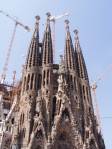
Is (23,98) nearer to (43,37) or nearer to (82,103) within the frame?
(82,103)

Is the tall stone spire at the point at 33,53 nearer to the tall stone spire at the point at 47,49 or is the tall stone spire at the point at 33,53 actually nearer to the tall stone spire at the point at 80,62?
the tall stone spire at the point at 47,49

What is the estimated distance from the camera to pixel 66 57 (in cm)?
5566

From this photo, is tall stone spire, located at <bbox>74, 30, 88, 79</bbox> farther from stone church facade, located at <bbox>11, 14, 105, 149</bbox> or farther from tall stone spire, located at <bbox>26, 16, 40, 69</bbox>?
tall stone spire, located at <bbox>26, 16, 40, 69</bbox>

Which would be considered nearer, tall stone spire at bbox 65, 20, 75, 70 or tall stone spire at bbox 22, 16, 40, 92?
tall stone spire at bbox 22, 16, 40, 92

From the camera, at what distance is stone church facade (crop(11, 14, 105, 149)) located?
141ft

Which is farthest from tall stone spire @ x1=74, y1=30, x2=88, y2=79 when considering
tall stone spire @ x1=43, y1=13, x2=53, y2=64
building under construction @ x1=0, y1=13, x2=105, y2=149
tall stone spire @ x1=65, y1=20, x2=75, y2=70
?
tall stone spire @ x1=43, y1=13, x2=53, y2=64

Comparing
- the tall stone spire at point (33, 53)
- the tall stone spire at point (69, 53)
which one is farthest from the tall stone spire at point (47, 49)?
the tall stone spire at point (69, 53)

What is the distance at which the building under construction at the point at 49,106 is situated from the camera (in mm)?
43188

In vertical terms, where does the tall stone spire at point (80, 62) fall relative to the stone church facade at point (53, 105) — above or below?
above

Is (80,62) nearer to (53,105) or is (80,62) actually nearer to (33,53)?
(33,53)

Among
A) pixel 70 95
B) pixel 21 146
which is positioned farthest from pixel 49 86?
pixel 21 146

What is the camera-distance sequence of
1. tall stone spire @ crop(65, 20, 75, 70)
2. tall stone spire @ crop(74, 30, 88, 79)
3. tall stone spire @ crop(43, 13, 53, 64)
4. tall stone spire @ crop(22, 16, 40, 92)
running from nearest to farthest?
tall stone spire @ crop(22, 16, 40, 92) → tall stone spire @ crop(43, 13, 53, 64) → tall stone spire @ crop(65, 20, 75, 70) → tall stone spire @ crop(74, 30, 88, 79)

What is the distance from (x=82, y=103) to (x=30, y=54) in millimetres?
12946

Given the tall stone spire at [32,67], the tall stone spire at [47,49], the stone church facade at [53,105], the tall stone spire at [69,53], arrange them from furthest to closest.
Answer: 1. the tall stone spire at [69,53]
2. the tall stone spire at [47,49]
3. the tall stone spire at [32,67]
4. the stone church facade at [53,105]
